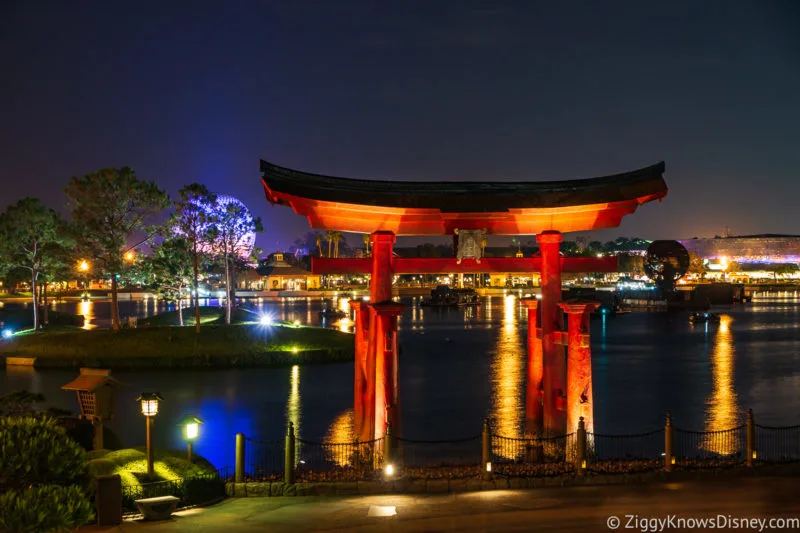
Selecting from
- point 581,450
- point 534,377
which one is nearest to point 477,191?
point 534,377

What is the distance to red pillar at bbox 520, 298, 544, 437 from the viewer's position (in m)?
20.3

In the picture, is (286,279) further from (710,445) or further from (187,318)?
(710,445)

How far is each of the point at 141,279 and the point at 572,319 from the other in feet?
157

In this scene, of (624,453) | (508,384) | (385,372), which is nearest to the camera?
(385,372)

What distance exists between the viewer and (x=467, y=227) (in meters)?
19.1

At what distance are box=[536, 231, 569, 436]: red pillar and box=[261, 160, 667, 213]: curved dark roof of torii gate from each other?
1447 mm

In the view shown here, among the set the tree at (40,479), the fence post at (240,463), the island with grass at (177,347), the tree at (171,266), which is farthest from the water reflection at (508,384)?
the tree at (171,266)

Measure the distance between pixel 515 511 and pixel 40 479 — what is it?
7.88m

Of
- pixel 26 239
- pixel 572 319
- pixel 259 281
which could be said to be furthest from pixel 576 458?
pixel 259 281

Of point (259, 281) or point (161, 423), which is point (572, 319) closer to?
point (161, 423)

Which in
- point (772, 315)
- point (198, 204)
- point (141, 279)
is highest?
point (198, 204)

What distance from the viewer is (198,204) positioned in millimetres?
56781

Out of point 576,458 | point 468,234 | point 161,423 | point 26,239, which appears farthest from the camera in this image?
point 26,239

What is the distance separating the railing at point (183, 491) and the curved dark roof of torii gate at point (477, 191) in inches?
260
